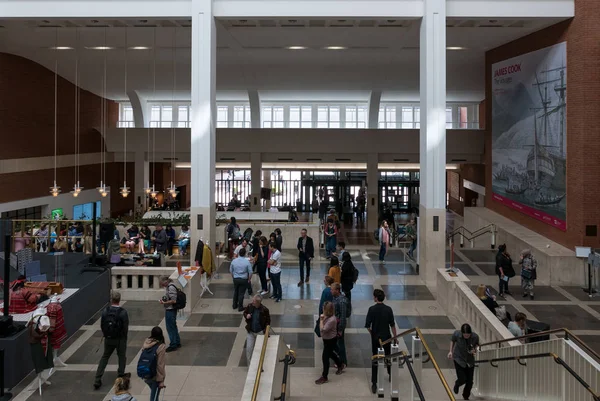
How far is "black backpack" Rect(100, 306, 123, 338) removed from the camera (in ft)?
27.3

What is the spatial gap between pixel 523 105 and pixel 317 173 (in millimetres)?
16450

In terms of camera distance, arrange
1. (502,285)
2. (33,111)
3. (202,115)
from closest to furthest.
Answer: (502,285), (202,115), (33,111)

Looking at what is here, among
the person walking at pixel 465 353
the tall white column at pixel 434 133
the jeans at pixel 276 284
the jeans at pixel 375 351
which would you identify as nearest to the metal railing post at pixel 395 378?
the jeans at pixel 375 351

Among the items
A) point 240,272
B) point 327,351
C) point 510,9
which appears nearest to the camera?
point 327,351

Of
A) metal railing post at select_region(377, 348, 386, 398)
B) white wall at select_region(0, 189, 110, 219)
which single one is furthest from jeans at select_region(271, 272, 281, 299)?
white wall at select_region(0, 189, 110, 219)

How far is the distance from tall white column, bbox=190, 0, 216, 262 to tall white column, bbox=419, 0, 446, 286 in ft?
19.3

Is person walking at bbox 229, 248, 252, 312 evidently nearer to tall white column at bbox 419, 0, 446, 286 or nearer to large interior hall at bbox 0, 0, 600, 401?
large interior hall at bbox 0, 0, 600, 401

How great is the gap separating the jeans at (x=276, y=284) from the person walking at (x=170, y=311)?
316 cm

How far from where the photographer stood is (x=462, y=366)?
7980 millimetres

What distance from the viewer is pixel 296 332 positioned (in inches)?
432

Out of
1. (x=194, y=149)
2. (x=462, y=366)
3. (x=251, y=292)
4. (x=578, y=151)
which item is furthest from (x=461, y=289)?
(x=194, y=149)

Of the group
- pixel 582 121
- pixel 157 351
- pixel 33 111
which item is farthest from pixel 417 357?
pixel 33 111

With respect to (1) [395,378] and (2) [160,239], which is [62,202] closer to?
(2) [160,239]

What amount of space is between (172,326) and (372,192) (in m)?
19.4
